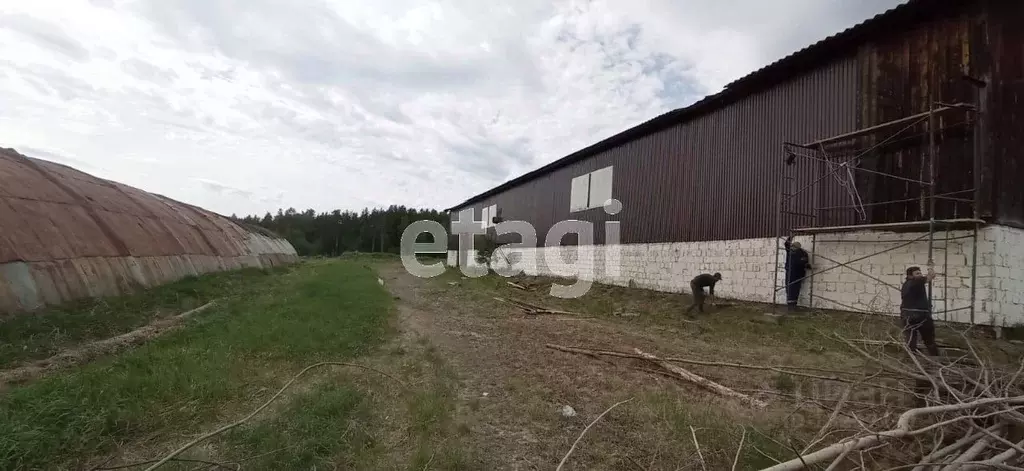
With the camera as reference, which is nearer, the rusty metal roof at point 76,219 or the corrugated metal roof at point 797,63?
the rusty metal roof at point 76,219

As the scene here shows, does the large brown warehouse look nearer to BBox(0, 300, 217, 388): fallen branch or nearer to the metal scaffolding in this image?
the metal scaffolding

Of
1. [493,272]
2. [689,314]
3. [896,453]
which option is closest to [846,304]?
[689,314]

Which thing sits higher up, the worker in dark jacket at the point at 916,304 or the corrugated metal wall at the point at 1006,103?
the corrugated metal wall at the point at 1006,103

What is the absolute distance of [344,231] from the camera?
72.7 meters

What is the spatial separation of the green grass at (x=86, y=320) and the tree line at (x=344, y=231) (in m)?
46.5

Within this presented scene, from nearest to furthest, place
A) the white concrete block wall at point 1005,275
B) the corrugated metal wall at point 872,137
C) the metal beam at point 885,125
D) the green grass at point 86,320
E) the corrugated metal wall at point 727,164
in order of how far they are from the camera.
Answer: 1. the green grass at point 86,320
2. the white concrete block wall at point 1005,275
3. the metal beam at point 885,125
4. the corrugated metal wall at point 872,137
5. the corrugated metal wall at point 727,164

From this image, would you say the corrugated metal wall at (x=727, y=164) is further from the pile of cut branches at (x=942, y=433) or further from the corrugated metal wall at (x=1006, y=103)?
the pile of cut branches at (x=942, y=433)

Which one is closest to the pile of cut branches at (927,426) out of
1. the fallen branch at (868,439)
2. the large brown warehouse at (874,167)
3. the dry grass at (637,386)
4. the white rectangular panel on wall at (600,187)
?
the fallen branch at (868,439)

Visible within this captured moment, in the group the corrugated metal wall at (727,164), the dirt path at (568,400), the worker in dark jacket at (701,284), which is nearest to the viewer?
the dirt path at (568,400)

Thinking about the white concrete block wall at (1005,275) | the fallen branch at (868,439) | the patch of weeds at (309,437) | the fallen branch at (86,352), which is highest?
the white concrete block wall at (1005,275)

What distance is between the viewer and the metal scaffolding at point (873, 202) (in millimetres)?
8062

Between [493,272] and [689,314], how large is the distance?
51.8 ft

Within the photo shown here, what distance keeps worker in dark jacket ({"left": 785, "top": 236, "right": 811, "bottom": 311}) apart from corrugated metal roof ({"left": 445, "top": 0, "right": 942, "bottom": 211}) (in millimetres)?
Answer: 3871

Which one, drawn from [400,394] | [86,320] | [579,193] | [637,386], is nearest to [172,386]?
[400,394]
